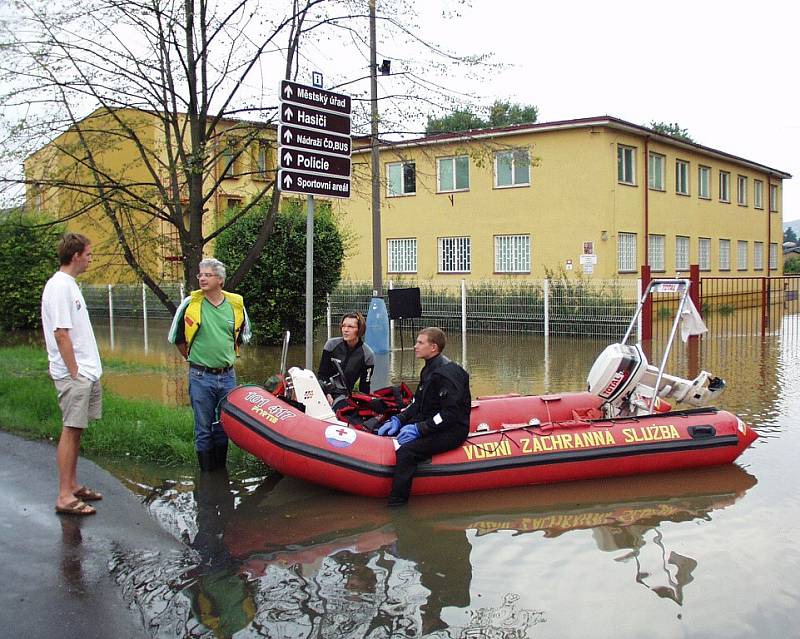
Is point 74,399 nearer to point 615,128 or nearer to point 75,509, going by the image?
point 75,509

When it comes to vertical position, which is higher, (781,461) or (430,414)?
(430,414)

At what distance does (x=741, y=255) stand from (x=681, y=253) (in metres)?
7.15

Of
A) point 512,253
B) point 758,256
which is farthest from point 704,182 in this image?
point 512,253

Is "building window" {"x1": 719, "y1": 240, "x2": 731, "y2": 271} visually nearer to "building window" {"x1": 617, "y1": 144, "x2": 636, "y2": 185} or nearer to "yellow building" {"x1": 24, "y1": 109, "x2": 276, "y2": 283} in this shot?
"building window" {"x1": 617, "y1": 144, "x2": 636, "y2": 185}

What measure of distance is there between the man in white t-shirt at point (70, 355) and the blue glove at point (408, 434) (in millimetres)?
2387

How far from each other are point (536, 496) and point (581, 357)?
8.94 metres

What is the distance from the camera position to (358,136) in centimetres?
919

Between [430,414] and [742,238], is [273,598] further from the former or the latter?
[742,238]

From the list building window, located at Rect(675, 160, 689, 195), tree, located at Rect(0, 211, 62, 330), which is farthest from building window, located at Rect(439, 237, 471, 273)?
tree, located at Rect(0, 211, 62, 330)

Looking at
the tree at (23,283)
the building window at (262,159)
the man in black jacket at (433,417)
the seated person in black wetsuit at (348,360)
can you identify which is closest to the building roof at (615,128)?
the building window at (262,159)

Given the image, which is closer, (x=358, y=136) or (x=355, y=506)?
(x=355, y=506)

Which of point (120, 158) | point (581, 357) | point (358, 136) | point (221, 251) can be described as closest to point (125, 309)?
point (221, 251)

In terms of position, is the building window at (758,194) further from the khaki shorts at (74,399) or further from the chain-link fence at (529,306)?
the khaki shorts at (74,399)

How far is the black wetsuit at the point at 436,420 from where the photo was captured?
20.6 ft
